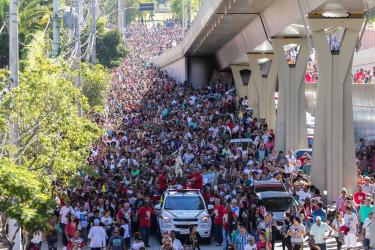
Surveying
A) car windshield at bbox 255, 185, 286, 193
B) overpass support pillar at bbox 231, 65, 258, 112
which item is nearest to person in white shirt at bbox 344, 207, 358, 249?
car windshield at bbox 255, 185, 286, 193

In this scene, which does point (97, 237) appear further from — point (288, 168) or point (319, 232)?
point (288, 168)

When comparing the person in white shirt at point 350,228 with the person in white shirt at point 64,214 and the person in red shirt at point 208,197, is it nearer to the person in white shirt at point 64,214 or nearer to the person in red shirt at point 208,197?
the person in red shirt at point 208,197

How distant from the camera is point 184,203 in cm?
2653

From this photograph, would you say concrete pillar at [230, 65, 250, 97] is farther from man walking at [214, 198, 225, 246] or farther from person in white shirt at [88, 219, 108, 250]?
person in white shirt at [88, 219, 108, 250]

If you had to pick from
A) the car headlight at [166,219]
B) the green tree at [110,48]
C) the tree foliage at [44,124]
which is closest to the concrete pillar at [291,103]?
the car headlight at [166,219]

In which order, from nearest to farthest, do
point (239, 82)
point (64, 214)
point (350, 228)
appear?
point (350, 228), point (64, 214), point (239, 82)

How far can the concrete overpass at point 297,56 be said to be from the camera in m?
32.5

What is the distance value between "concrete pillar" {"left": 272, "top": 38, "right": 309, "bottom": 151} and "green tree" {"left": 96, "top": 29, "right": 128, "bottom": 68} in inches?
1702

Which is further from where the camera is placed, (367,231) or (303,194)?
(303,194)

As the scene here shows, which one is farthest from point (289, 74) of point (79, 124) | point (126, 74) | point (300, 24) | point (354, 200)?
point (126, 74)

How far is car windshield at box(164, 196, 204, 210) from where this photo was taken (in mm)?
26406

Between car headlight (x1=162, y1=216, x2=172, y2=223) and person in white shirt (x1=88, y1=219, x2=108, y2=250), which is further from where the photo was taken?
car headlight (x1=162, y1=216, x2=172, y2=223)

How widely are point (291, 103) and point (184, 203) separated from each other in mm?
18200

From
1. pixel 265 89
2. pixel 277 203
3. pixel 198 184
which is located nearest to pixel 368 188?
pixel 277 203
